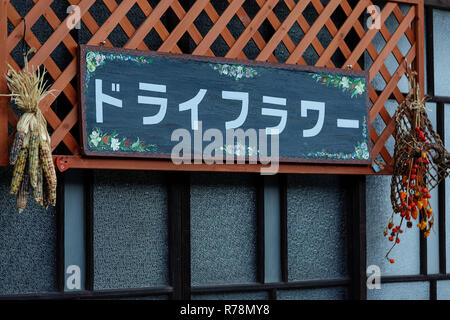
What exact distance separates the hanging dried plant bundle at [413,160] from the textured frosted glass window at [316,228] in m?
0.46

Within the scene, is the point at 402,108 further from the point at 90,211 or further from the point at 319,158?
the point at 90,211

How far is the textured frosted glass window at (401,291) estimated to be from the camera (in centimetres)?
722

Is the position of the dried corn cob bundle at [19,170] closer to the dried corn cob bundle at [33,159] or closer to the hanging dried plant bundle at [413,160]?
the dried corn cob bundle at [33,159]

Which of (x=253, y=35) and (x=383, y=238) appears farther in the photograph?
(x=383, y=238)

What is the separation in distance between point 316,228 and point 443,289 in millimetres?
1673

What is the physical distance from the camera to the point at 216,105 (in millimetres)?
6184

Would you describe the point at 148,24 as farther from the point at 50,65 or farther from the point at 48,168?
the point at 48,168

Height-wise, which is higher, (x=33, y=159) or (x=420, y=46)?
(x=420, y=46)

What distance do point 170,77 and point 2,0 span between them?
1.37m

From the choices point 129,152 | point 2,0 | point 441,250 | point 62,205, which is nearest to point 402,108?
point 441,250

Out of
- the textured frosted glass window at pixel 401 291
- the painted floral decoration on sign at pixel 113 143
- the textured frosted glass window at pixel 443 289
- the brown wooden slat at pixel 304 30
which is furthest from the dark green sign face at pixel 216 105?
the textured frosted glass window at pixel 443 289

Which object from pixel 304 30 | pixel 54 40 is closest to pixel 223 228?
pixel 304 30

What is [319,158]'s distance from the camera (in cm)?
658
